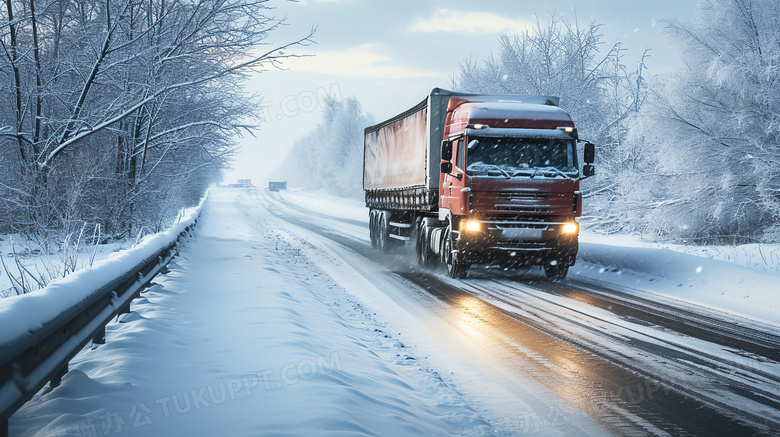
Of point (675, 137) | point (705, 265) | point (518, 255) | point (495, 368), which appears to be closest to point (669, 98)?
point (675, 137)

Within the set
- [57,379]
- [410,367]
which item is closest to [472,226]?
[410,367]

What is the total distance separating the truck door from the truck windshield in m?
0.23

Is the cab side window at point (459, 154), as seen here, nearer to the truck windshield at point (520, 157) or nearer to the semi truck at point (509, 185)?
the semi truck at point (509, 185)

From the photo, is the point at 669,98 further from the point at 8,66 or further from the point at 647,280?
the point at 8,66

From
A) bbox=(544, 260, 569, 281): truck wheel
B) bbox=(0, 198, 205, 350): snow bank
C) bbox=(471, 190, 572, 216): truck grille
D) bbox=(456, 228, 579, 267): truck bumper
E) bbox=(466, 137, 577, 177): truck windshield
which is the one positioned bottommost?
bbox=(544, 260, 569, 281): truck wheel

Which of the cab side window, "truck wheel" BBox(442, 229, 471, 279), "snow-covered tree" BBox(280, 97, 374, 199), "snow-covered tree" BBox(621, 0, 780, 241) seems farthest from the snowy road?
"snow-covered tree" BBox(280, 97, 374, 199)

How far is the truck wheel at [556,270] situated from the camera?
11.6 m

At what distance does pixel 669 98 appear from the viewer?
60.1ft

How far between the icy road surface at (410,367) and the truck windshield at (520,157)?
2.62 meters

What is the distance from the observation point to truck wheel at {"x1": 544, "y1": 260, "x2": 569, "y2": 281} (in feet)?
38.0

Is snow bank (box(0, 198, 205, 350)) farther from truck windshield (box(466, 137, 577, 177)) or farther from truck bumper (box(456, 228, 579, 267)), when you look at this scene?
truck windshield (box(466, 137, 577, 177))

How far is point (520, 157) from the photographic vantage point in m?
11.2

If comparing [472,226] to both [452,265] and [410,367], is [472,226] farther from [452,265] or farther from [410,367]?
[410,367]

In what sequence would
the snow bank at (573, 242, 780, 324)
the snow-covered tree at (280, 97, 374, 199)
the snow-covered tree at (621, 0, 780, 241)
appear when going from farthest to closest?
the snow-covered tree at (280, 97, 374, 199) → the snow-covered tree at (621, 0, 780, 241) → the snow bank at (573, 242, 780, 324)
